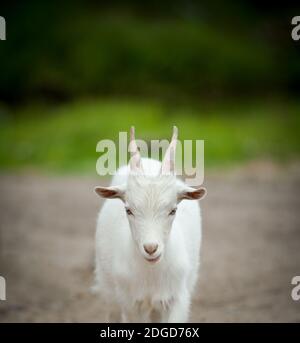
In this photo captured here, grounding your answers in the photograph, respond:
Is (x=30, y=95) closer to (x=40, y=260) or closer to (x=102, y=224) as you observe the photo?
(x=40, y=260)

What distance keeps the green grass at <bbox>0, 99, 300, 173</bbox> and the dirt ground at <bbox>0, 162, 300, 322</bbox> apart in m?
1.36

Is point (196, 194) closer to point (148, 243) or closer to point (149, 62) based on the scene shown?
point (148, 243)

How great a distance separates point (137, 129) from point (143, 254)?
1328cm

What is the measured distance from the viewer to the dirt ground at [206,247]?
760cm

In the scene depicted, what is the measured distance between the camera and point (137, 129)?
59.4 feet

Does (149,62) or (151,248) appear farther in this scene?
(149,62)

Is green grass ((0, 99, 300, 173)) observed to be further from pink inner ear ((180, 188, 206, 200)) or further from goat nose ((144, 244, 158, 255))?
goat nose ((144, 244, 158, 255))

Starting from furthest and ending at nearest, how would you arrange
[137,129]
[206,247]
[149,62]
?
[149,62] < [137,129] < [206,247]

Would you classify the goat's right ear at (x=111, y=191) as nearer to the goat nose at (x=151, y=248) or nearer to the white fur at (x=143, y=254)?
the white fur at (x=143, y=254)

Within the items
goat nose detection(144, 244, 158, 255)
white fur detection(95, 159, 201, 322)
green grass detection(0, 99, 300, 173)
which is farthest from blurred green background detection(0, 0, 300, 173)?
goat nose detection(144, 244, 158, 255)

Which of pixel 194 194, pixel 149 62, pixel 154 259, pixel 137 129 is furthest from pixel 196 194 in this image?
pixel 149 62

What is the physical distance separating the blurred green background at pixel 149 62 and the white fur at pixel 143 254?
47.9 ft

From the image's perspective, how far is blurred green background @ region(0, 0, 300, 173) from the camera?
21.5 meters
